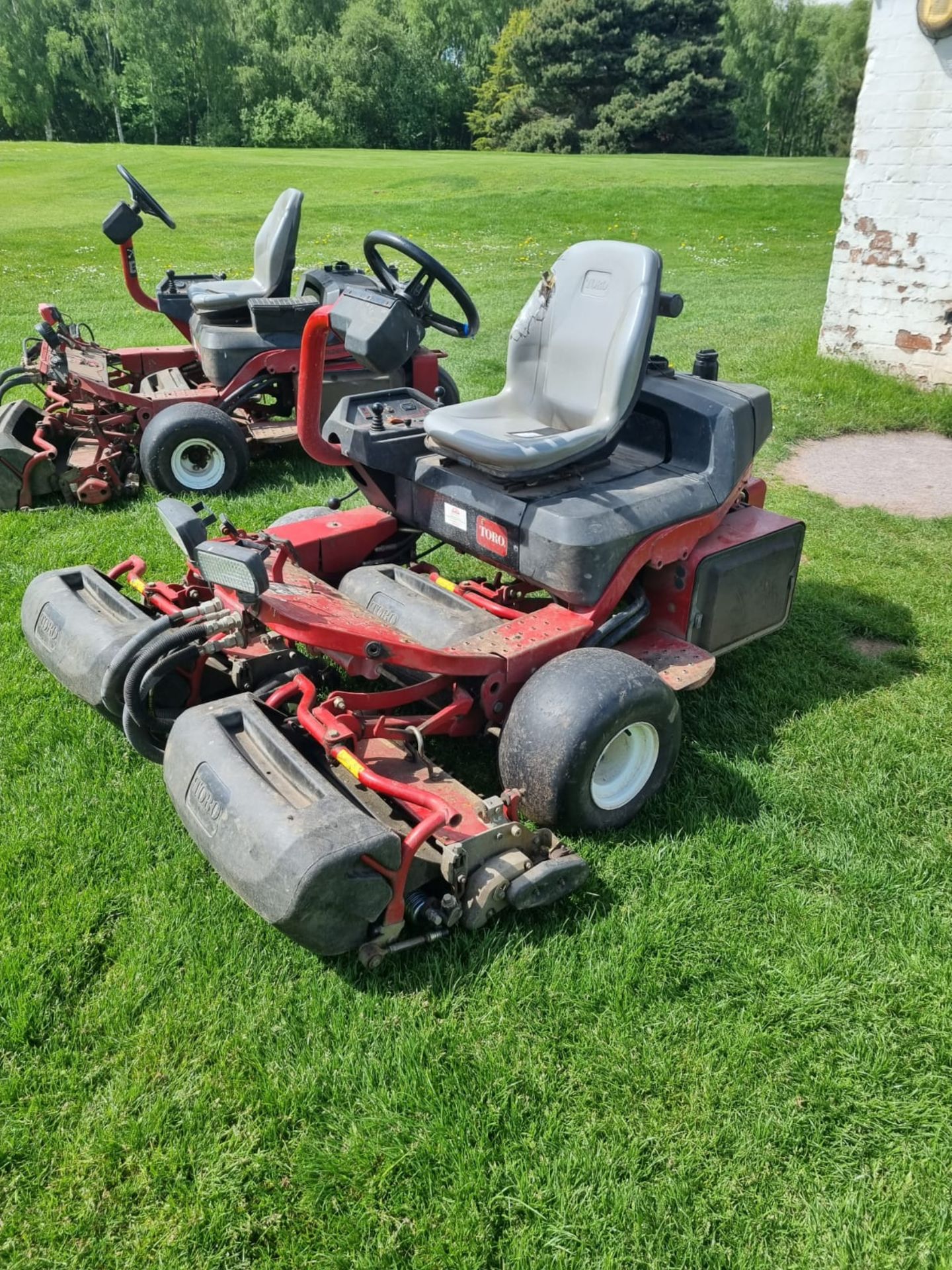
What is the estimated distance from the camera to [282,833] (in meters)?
2.25

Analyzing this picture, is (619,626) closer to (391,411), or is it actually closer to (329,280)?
(391,411)

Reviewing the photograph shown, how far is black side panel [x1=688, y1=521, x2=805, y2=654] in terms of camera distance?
11.5 feet

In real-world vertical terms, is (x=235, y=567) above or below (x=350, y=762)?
above

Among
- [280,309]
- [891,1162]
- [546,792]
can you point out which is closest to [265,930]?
[546,792]

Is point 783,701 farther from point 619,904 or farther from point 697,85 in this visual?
point 697,85

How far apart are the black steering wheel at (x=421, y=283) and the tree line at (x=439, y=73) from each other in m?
37.3

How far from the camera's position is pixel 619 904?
2.77 metres

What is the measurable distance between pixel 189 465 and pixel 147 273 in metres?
8.81

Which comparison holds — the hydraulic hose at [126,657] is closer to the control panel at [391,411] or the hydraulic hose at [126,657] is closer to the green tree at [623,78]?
the control panel at [391,411]

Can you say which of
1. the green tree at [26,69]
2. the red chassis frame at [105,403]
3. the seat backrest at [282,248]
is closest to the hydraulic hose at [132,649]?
the red chassis frame at [105,403]

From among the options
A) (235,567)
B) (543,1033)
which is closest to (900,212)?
(235,567)

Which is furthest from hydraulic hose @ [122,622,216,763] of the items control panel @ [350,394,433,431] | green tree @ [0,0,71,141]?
green tree @ [0,0,71,141]

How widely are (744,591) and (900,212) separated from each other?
17.3 ft

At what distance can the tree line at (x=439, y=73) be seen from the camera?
3812cm
